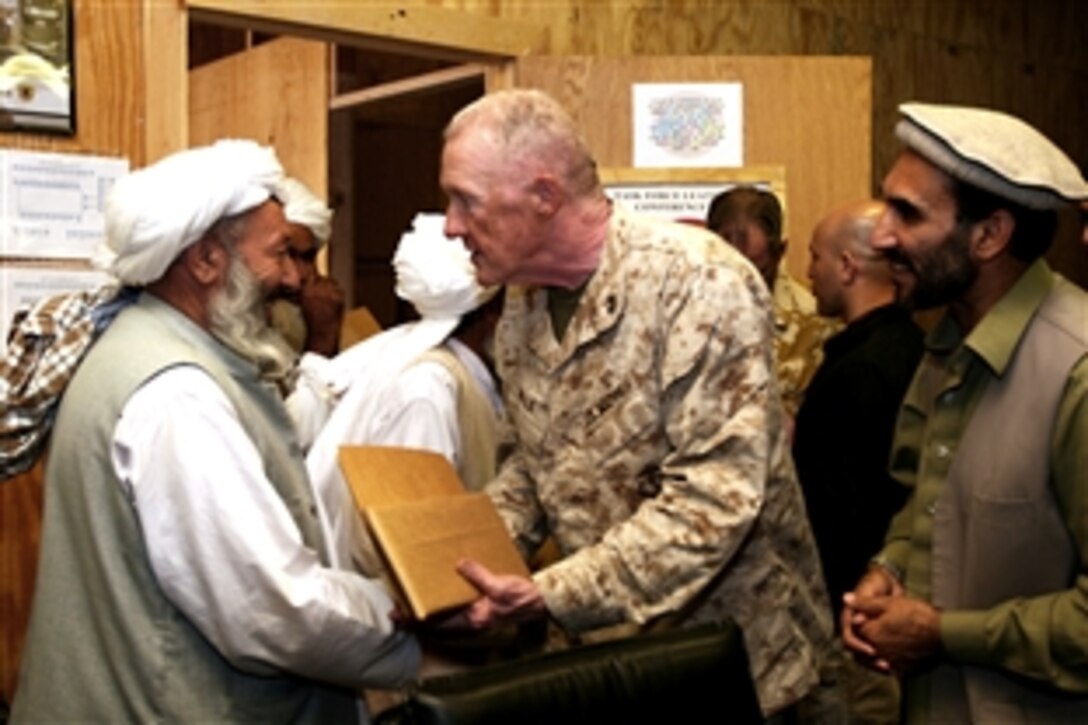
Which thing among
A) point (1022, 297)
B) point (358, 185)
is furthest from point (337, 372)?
point (358, 185)

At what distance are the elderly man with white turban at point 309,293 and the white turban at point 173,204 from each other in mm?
709

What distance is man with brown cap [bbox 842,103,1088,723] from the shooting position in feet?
6.48

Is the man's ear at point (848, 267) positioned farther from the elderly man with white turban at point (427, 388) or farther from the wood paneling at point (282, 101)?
the wood paneling at point (282, 101)

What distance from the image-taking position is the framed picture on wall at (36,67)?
10.5ft

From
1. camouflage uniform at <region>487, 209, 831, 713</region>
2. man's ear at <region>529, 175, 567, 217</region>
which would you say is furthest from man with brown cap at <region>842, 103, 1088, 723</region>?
man's ear at <region>529, 175, 567, 217</region>

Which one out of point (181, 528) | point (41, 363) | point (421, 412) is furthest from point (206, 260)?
point (421, 412)

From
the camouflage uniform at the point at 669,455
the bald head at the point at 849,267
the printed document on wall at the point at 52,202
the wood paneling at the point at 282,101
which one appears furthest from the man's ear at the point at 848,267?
the wood paneling at the point at 282,101

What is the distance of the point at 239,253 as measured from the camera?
2.33 metres

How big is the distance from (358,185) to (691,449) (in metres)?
4.55

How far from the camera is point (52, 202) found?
10.7 feet

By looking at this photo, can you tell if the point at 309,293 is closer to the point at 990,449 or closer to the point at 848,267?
the point at 848,267

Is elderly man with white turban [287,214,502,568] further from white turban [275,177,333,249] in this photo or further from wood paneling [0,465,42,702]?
wood paneling [0,465,42,702]

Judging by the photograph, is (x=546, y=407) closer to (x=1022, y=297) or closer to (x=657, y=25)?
(x=1022, y=297)

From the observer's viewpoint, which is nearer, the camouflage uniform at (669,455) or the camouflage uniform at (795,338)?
the camouflage uniform at (669,455)
